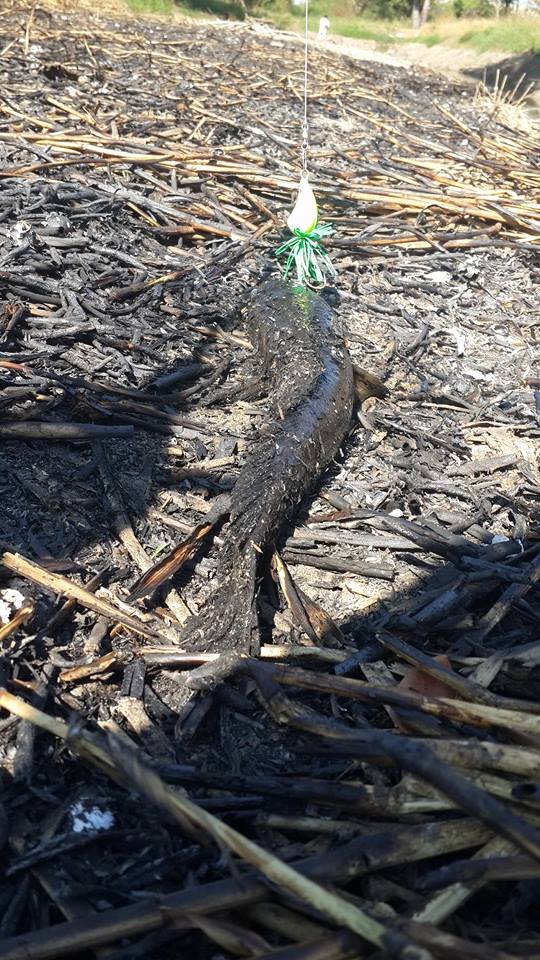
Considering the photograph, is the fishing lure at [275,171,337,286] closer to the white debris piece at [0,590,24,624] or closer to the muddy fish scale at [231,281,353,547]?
the muddy fish scale at [231,281,353,547]

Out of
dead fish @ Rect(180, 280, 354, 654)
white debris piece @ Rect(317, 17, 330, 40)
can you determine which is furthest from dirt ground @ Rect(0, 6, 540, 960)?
white debris piece @ Rect(317, 17, 330, 40)

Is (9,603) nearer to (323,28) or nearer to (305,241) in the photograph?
(305,241)

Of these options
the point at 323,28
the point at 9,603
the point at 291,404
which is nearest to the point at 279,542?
the point at 291,404

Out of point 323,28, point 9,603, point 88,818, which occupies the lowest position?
point 323,28

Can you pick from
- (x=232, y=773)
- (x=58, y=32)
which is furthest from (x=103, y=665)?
(x=58, y=32)

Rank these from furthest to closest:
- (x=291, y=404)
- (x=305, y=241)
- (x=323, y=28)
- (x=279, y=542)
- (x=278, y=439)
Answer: (x=323, y=28), (x=305, y=241), (x=291, y=404), (x=278, y=439), (x=279, y=542)

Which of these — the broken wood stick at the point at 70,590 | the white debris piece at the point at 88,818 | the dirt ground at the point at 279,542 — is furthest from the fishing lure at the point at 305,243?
the white debris piece at the point at 88,818

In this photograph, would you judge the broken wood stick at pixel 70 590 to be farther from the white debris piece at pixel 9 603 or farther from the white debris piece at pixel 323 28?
the white debris piece at pixel 323 28
